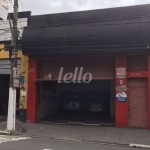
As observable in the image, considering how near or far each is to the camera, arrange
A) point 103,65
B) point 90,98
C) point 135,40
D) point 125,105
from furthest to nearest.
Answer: point 90,98
point 103,65
point 125,105
point 135,40

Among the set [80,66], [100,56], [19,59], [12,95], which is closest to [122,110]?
[100,56]

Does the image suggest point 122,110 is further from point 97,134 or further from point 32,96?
point 32,96

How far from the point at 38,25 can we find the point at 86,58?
366 centimetres

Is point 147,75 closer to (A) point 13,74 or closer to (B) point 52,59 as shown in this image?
(B) point 52,59

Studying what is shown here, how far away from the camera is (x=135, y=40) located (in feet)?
47.0

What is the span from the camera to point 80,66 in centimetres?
1667

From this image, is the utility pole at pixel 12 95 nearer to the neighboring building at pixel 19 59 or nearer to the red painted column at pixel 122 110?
the neighboring building at pixel 19 59

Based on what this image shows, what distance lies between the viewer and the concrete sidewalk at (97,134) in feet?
39.3

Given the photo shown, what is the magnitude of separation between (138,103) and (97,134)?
3.56m

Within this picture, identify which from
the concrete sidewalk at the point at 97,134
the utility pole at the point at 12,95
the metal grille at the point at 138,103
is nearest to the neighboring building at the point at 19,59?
the concrete sidewalk at the point at 97,134

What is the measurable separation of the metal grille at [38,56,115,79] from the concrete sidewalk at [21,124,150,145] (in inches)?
133

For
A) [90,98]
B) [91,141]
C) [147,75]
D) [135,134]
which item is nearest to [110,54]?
[147,75]

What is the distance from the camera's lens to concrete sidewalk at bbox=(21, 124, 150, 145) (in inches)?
471

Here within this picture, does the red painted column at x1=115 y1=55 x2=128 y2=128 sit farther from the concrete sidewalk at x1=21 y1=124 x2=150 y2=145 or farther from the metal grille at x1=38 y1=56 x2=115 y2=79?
the metal grille at x1=38 y1=56 x2=115 y2=79
